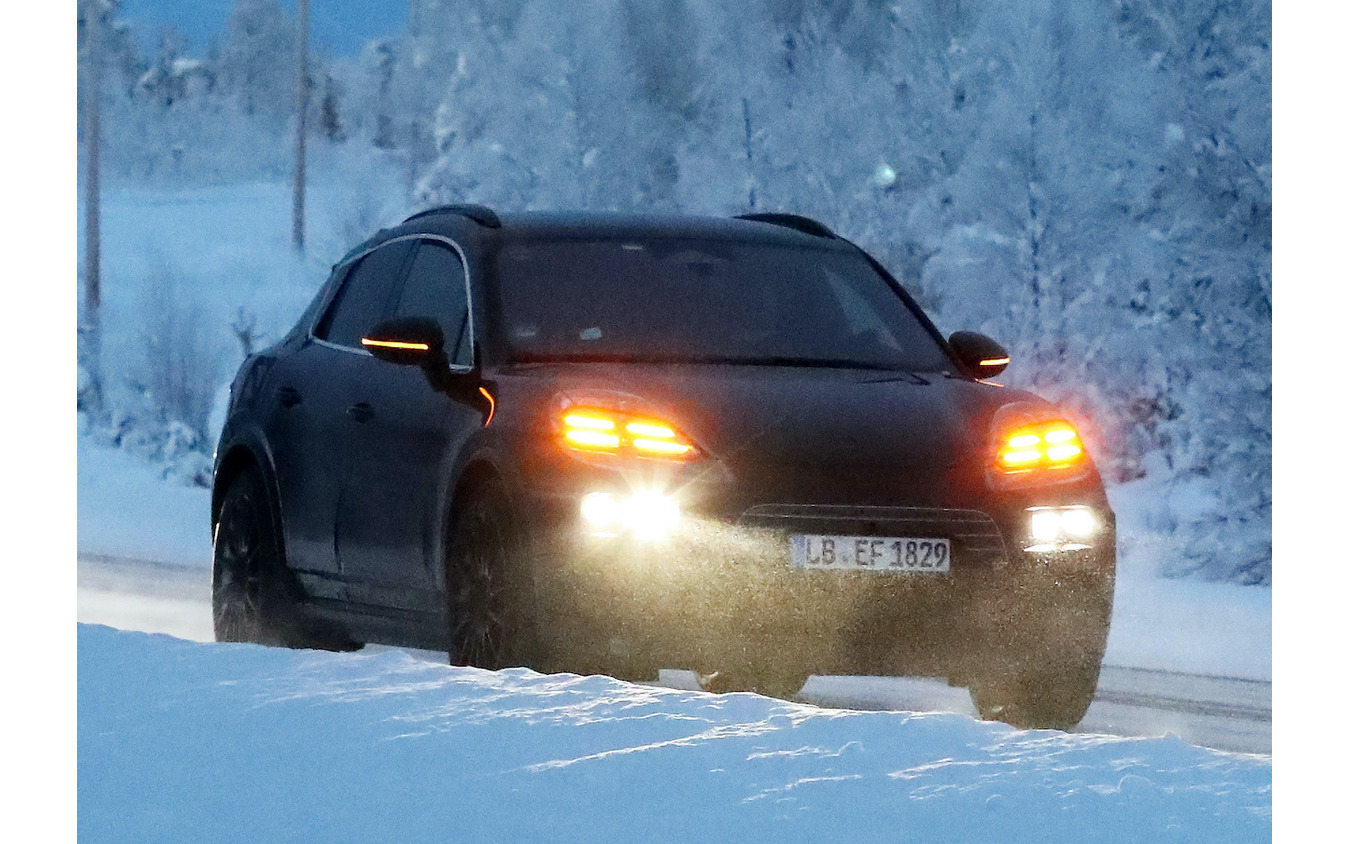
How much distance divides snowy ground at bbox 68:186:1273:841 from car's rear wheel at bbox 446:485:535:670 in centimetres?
25

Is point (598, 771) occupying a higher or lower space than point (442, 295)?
lower

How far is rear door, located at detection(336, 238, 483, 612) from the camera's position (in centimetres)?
817

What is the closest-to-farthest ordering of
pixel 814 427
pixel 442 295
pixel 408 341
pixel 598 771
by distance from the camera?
pixel 598 771, pixel 814 427, pixel 408 341, pixel 442 295

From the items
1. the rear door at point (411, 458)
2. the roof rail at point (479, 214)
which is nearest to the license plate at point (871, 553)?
the rear door at point (411, 458)

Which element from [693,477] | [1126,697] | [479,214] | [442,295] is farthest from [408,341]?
[1126,697]

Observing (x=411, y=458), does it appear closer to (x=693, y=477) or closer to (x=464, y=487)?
(x=464, y=487)

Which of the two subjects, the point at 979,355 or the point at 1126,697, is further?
the point at 1126,697

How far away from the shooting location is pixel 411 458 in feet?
27.5

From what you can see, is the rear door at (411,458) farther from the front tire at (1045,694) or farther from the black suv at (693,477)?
the front tire at (1045,694)

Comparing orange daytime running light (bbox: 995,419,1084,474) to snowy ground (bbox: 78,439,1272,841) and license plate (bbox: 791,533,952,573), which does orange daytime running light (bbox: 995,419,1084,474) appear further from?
snowy ground (bbox: 78,439,1272,841)

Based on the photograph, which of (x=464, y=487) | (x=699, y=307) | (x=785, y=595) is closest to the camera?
(x=785, y=595)

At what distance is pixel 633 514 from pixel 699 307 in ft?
4.80
